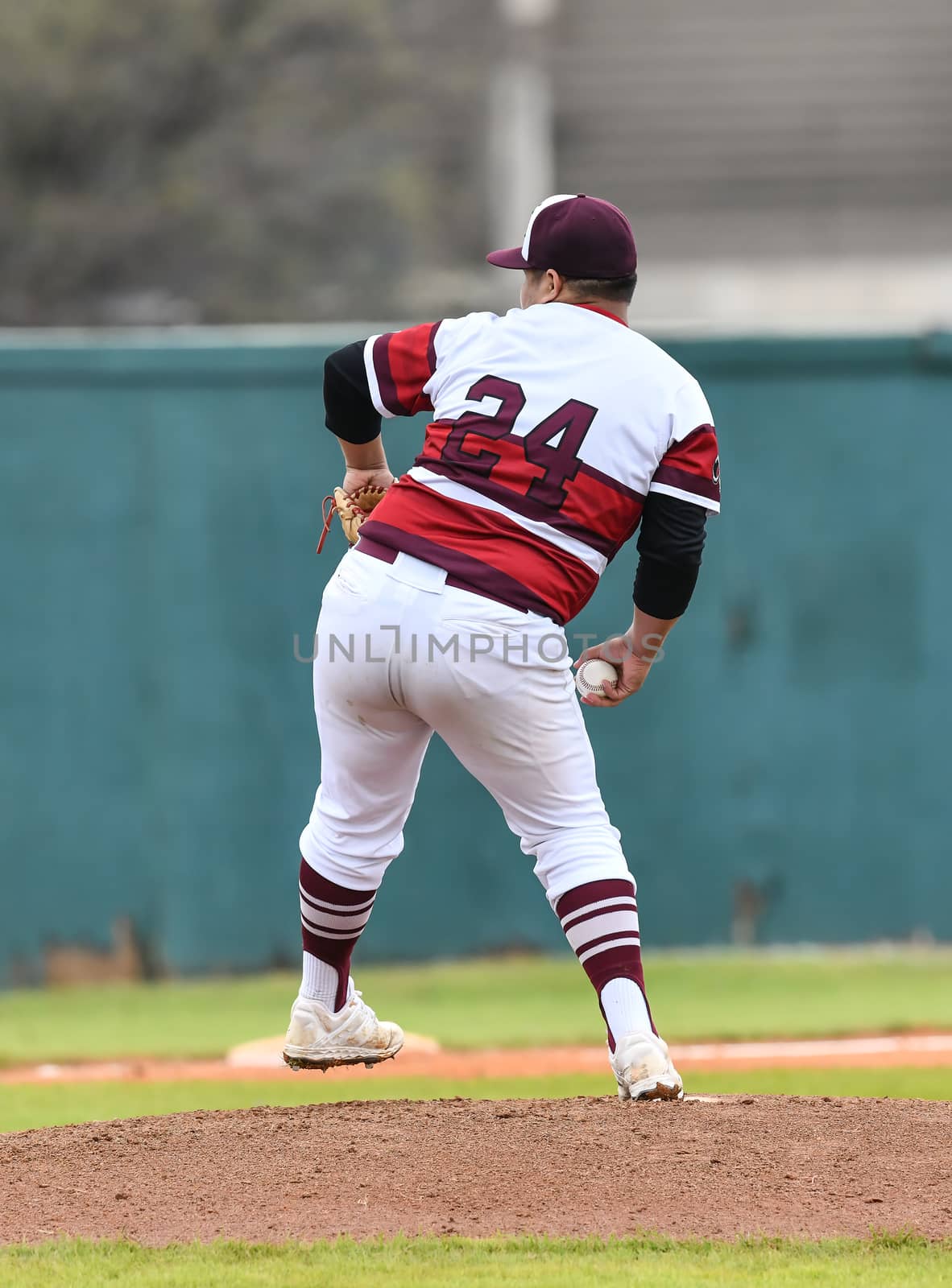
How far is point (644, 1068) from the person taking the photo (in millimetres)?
3689

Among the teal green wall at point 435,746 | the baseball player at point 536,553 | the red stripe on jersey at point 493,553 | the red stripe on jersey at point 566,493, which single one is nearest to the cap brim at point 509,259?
the baseball player at point 536,553

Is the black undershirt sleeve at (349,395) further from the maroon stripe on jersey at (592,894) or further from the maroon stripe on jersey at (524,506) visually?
the maroon stripe on jersey at (592,894)

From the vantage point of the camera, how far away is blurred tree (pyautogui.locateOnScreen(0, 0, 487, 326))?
46.6ft

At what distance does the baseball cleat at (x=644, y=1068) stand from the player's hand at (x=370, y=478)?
4.44ft

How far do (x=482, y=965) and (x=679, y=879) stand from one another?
0.90m

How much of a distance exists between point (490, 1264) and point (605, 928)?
2.94 feet

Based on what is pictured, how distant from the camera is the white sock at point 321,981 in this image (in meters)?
4.12

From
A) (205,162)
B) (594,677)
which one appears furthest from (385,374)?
(205,162)

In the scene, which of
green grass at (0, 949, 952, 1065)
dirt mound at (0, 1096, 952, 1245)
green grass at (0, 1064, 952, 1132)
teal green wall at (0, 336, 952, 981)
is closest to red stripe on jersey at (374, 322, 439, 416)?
dirt mound at (0, 1096, 952, 1245)

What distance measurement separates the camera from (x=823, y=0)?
1566 centimetres

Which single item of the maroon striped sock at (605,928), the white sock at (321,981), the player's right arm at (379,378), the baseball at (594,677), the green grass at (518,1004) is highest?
the player's right arm at (379,378)

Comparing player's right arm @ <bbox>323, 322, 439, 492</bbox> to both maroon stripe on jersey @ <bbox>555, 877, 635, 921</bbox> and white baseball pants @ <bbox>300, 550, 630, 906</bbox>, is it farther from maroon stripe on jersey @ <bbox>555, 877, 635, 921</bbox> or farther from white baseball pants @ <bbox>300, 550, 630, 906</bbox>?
maroon stripe on jersey @ <bbox>555, 877, 635, 921</bbox>

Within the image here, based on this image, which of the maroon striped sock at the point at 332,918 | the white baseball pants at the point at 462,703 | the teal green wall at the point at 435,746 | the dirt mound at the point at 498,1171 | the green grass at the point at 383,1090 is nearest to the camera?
the dirt mound at the point at 498,1171

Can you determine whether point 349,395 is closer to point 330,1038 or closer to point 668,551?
point 668,551
